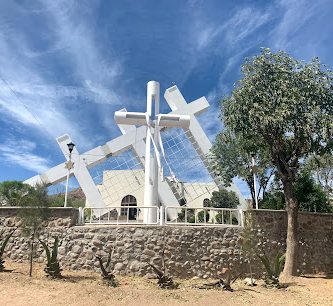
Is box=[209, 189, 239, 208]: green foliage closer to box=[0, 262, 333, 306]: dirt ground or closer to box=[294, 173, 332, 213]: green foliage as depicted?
box=[294, 173, 332, 213]: green foliage

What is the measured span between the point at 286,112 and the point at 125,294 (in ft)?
28.7

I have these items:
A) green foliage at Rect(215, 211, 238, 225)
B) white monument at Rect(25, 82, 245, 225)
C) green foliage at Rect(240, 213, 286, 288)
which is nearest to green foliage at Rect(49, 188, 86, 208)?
white monument at Rect(25, 82, 245, 225)

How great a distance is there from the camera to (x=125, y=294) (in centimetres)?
971

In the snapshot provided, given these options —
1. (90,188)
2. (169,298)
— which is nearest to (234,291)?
(169,298)

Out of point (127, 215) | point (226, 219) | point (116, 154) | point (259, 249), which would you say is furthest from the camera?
point (116, 154)

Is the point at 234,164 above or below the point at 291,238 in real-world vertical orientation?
above

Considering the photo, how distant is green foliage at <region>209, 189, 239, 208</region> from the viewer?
28.0 meters

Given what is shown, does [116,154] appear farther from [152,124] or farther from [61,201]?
[152,124]

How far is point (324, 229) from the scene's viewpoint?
51.6ft

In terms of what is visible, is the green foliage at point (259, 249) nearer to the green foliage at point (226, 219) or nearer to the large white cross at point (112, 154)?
the green foliage at point (226, 219)

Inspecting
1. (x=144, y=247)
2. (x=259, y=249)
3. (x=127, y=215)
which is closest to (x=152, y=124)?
(x=127, y=215)

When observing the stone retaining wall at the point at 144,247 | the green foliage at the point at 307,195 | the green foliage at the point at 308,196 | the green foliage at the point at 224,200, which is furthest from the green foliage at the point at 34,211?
the green foliage at the point at 224,200

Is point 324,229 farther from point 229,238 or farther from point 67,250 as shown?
point 67,250

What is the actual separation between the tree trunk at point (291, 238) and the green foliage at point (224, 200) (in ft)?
45.7
